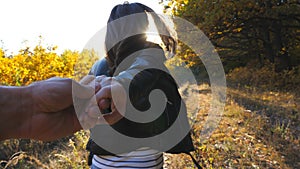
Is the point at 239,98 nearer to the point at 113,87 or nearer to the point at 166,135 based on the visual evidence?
the point at 166,135

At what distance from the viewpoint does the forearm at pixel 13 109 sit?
827 millimetres

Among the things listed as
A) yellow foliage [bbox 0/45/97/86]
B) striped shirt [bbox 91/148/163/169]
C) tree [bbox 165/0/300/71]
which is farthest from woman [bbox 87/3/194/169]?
tree [bbox 165/0/300/71]

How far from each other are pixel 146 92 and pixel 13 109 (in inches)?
19.6

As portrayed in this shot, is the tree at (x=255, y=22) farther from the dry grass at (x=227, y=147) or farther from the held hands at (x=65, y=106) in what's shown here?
the held hands at (x=65, y=106)

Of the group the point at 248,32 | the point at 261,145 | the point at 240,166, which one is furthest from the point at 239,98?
the point at 248,32

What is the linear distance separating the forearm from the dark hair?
20.2 inches

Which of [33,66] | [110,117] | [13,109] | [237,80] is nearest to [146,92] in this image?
[110,117]

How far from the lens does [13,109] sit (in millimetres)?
841

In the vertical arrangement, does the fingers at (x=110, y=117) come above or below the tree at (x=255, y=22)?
above

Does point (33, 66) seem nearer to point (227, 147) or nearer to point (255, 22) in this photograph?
point (227, 147)

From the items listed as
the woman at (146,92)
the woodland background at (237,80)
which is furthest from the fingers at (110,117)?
the woodland background at (237,80)

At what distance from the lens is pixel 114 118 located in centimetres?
104

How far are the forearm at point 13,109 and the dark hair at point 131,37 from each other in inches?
20.2

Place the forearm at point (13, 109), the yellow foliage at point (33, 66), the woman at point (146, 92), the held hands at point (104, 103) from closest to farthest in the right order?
the forearm at point (13, 109)
the held hands at point (104, 103)
the woman at point (146, 92)
the yellow foliage at point (33, 66)
